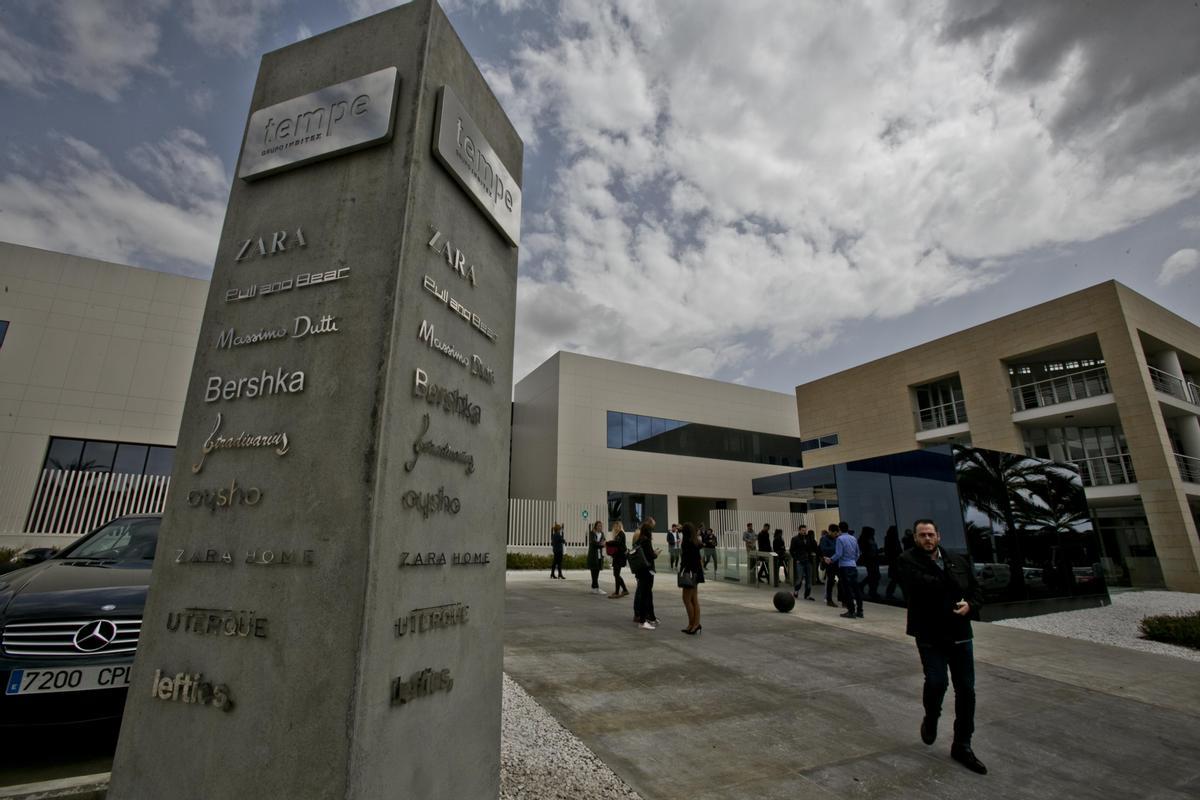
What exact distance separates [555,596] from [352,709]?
10.7 m

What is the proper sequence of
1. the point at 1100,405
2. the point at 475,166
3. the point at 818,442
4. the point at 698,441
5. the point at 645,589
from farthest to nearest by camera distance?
the point at 818,442 < the point at 698,441 < the point at 1100,405 < the point at 645,589 < the point at 475,166

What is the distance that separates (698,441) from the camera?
31.6m

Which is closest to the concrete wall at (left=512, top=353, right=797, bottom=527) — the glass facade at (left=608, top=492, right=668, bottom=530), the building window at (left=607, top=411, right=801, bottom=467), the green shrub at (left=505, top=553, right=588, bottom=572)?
the glass facade at (left=608, top=492, right=668, bottom=530)

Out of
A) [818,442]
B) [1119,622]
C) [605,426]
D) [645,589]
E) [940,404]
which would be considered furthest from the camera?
[818,442]

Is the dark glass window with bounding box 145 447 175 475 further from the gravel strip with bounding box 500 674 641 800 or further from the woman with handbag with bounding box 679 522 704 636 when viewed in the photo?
the gravel strip with bounding box 500 674 641 800

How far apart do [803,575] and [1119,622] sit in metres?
6.47

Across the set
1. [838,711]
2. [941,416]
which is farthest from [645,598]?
[941,416]

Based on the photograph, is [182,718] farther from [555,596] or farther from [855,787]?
[555,596]

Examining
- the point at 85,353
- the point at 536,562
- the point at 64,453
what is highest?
the point at 85,353

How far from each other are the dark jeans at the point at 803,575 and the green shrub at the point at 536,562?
28.7 feet

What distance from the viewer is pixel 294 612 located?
7.10 feet

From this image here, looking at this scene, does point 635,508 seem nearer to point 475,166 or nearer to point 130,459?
point 130,459

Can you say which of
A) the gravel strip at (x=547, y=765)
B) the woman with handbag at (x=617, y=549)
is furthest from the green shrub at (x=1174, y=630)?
the gravel strip at (x=547, y=765)

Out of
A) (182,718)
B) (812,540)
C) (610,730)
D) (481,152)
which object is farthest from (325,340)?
(812,540)
